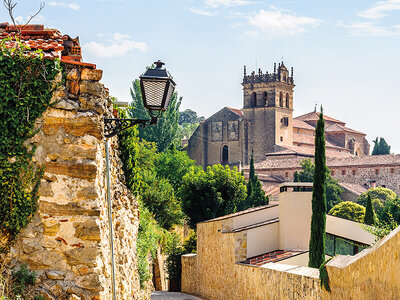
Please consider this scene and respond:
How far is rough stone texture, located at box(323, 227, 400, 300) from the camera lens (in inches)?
198

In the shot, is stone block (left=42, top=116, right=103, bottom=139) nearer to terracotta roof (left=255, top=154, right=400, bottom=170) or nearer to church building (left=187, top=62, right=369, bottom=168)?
terracotta roof (left=255, top=154, right=400, bottom=170)

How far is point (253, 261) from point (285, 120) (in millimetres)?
65504

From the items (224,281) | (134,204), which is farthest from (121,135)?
(224,281)

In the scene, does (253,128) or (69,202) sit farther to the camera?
(253,128)

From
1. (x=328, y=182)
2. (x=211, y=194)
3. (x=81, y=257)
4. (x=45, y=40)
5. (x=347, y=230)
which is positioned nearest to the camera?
(x=81, y=257)

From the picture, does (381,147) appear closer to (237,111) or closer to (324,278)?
(237,111)

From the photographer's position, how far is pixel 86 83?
6.29 metres

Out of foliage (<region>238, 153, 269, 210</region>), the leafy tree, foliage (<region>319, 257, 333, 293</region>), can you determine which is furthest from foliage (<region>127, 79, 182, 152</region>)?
the leafy tree

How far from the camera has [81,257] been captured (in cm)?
613

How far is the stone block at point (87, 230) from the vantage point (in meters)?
6.15

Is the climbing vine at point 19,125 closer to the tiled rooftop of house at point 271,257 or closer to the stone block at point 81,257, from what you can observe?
the stone block at point 81,257

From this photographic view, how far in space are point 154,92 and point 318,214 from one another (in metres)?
11.3

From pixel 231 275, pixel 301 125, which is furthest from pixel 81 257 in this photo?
pixel 301 125

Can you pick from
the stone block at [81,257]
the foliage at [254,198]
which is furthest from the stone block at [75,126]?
the foliage at [254,198]
